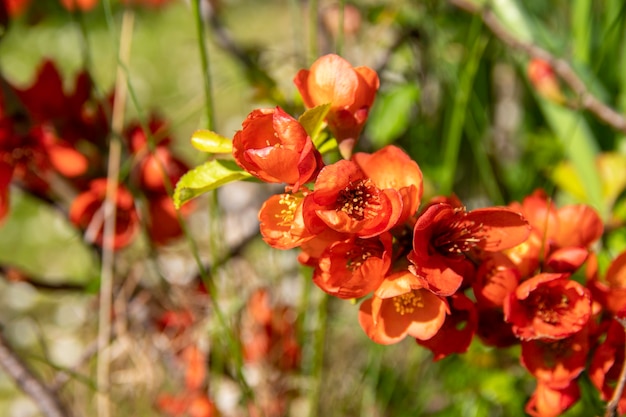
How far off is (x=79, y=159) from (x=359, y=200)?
46 cm

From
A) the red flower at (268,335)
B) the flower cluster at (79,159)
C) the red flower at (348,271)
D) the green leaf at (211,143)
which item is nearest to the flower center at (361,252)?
the red flower at (348,271)

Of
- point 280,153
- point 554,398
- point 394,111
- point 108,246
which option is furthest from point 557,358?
point 108,246

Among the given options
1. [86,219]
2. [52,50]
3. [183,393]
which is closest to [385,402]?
[183,393]

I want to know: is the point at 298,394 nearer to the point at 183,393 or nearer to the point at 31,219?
the point at 183,393

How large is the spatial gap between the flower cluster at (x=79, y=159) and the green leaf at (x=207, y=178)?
0.31 metres

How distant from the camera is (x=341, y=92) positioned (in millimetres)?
462

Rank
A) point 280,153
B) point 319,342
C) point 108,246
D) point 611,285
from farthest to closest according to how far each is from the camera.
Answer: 1. point 108,246
2. point 319,342
3. point 611,285
4. point 280,153

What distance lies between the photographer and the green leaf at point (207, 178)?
17.9 inches

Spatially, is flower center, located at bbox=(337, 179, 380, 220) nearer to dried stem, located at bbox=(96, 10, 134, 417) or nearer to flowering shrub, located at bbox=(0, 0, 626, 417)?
flowering shrub, located at bbox=(0, 0, 626, 417)

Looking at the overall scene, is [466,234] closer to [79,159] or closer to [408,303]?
[408,303]

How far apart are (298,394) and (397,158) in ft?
2.04

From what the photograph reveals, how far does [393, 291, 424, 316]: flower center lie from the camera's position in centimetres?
46

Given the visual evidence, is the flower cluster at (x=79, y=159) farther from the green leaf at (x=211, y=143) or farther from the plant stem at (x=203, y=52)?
the green leaf at (x=211, y=143)

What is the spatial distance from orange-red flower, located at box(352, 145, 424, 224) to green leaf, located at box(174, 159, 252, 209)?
8 centimetres
